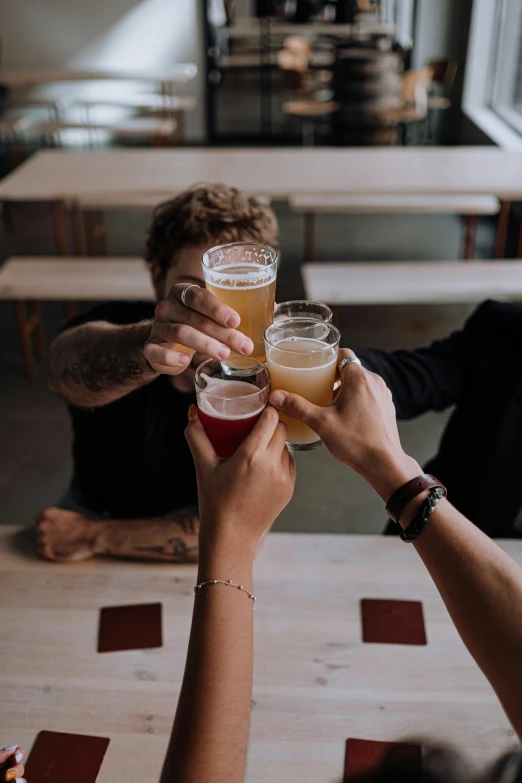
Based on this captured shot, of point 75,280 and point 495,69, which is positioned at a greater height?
point 495,69

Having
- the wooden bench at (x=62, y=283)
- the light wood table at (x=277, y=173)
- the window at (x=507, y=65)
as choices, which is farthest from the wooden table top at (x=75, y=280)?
the window at (x=507, y=65)

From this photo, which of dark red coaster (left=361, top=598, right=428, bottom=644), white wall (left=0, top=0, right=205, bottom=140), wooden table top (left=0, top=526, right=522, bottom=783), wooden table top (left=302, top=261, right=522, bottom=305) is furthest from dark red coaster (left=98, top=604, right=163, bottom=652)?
white wall (left=0, top=0, right=205, bottom=140)

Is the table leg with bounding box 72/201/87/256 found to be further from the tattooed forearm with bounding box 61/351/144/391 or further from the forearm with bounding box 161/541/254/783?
the forearm with bounding box 161/541/254/783

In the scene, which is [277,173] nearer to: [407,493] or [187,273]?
[187,273]

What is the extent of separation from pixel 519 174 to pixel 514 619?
3.13 m

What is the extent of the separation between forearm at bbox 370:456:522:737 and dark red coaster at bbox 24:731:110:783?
0.56 m

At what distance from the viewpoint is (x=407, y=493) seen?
0.90 m

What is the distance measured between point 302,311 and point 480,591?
1.62ft

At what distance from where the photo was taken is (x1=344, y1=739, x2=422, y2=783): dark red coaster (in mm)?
1000

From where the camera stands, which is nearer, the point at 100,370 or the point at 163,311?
the point at 163,311

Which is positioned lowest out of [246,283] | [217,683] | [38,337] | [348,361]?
[38,337]

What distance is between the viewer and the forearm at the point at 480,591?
2.67 ft

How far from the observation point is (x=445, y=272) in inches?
136

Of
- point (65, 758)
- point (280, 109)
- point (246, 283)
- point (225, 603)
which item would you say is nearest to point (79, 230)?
point (246, 283)
